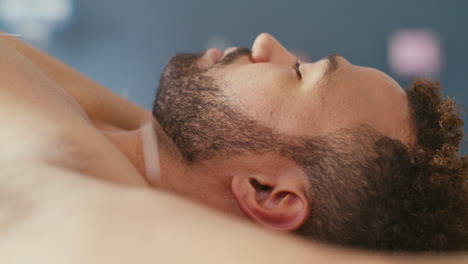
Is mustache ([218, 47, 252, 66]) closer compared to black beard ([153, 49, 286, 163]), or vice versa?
black beard ([153, 49, 286, 163])

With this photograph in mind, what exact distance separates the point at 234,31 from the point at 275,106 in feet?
5.68

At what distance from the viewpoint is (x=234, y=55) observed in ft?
3.67

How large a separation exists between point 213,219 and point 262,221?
0.48 m

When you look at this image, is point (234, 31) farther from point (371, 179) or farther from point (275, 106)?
point (371, 179)

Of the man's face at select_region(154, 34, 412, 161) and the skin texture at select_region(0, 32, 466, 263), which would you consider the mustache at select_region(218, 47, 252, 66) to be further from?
the skin texture at select_region(0, 32, 466, 263)

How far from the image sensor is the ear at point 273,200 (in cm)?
88

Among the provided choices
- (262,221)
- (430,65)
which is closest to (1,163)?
(262,221)

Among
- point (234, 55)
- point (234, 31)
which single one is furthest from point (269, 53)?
point (234, 31)

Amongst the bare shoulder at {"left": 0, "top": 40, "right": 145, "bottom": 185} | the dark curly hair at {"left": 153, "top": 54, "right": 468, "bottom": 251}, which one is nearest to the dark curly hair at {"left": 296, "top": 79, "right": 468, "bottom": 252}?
the dark curly hair at {"left": 153, "top": 54, "right": 468, "bottom": 251}

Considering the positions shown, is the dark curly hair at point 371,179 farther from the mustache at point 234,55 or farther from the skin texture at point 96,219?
the skin texture at point 96,219

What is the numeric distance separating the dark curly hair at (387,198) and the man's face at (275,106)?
0.05 meters

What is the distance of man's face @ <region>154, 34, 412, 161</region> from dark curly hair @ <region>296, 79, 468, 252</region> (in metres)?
0.05

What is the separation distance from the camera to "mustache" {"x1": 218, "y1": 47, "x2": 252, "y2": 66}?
1.10m

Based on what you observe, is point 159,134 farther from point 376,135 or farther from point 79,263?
point 79,263
